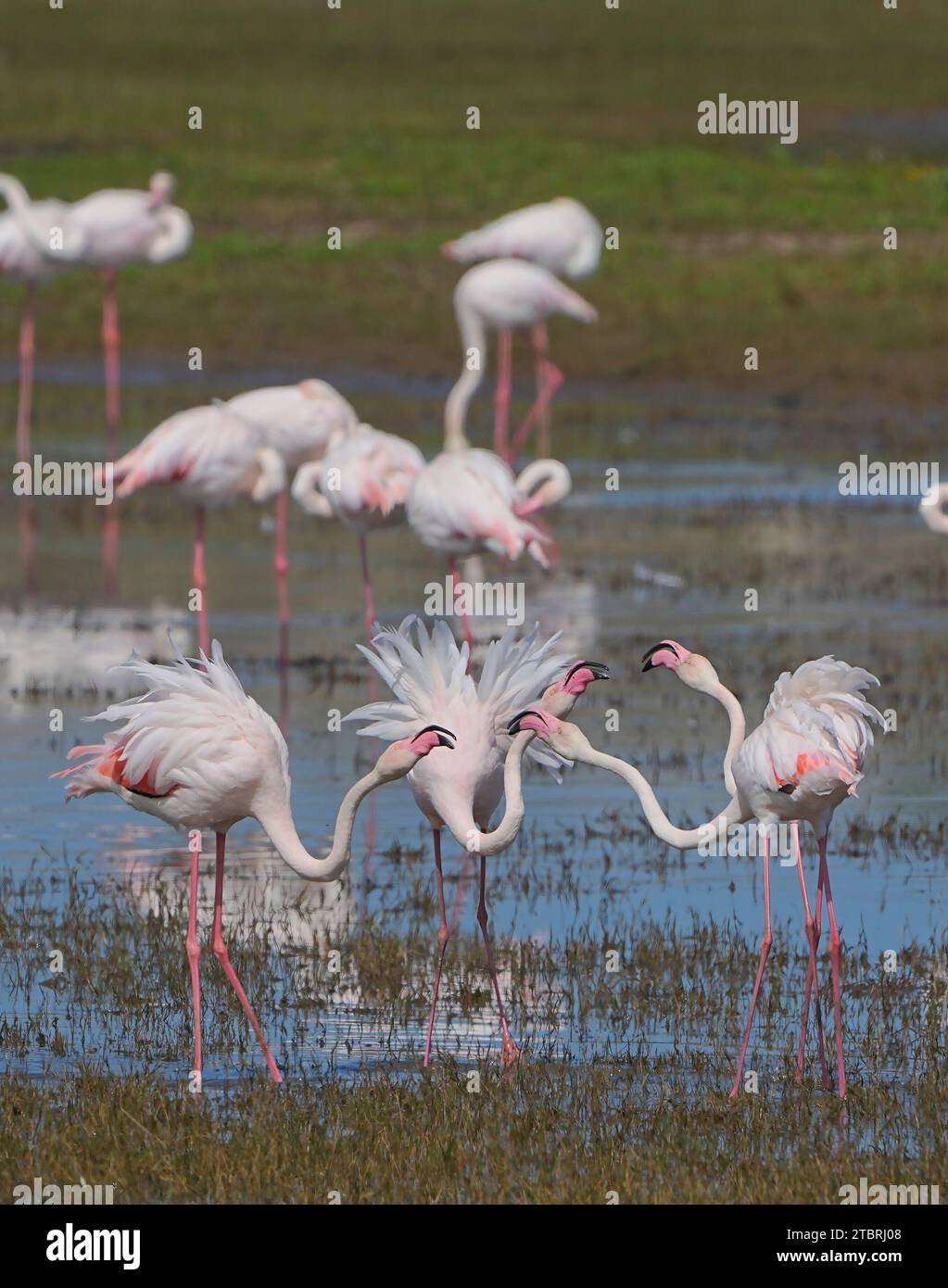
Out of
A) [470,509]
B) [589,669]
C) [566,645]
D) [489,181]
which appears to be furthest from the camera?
[489,181]

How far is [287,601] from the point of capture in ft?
53.8

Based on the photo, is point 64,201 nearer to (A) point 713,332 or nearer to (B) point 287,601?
(A) point 713,332

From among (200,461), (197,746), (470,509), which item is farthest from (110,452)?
(197,746)

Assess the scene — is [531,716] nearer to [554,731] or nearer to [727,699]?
[554,731]

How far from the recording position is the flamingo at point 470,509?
13.1 metres

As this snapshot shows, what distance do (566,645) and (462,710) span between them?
20.5ft

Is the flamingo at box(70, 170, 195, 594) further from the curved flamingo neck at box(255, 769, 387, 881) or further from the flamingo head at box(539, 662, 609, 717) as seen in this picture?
the flamingo head at box(539, 662, 609, 717)

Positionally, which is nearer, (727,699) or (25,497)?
(727,699)

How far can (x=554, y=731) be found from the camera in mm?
7559

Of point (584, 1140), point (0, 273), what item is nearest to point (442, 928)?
point (584, 1140)

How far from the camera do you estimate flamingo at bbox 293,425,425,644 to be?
13.8 metres

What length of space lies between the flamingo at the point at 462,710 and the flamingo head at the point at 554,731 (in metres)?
0.32

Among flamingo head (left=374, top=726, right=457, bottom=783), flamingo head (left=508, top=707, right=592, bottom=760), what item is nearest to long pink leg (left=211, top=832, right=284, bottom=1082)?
flamingo head (left=374, top=726, right=457, bottom=783)

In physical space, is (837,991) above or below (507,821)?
below
